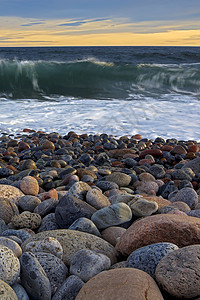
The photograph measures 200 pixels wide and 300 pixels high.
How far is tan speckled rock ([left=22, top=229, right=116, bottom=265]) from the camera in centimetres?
200

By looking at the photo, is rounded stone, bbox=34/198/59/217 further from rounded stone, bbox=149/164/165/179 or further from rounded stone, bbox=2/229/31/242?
rounded stone, bbox=149/164/165/179

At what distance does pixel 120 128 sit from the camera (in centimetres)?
788

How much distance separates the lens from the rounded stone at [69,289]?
5.26 feet

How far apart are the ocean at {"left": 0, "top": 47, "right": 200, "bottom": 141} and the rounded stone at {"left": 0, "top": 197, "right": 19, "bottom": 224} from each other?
4841mm

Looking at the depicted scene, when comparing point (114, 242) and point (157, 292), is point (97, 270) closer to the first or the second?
point (157, 292)

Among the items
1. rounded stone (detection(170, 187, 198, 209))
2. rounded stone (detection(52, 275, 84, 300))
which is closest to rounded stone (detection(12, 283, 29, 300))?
rounded stone (detection(52, 275, 84, 300))

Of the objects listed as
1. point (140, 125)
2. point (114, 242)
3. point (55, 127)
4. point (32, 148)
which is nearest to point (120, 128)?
point (140, 125)

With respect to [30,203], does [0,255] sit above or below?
above

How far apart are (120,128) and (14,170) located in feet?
12.6

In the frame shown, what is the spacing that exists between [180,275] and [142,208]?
1057 mm

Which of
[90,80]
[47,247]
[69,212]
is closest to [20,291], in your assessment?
[47,247]

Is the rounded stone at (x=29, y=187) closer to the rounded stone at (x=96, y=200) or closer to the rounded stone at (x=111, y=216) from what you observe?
the rounded stone at (x=96, y=200)

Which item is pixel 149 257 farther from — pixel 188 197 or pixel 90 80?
pixel 90 80

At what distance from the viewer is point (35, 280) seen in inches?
62.3
